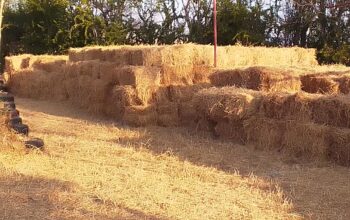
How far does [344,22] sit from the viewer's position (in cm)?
1559

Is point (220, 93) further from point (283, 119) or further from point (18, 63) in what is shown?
point (18, 63)

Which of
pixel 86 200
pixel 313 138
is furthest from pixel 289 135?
pixel 86 200

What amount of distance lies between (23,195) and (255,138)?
3.97 m

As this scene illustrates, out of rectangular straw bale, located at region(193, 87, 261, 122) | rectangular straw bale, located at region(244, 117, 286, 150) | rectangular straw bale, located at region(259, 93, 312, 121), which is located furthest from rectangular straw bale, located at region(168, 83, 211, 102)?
rectangular straw bale, located at region(259, 93, 312, 121)

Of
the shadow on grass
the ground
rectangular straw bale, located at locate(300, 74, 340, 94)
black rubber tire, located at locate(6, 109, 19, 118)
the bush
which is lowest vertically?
the ground

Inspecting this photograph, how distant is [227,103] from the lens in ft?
26.9

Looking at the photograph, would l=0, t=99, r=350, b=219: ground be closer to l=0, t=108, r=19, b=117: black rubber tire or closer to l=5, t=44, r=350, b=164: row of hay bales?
l=5, t=44, r=350, b=164: row of hay bales

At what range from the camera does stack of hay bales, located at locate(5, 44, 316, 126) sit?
10.3 m

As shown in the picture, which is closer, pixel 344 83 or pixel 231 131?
pixel 344 83

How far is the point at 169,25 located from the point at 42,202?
48.9ft

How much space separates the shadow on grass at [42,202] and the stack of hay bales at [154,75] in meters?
4.59

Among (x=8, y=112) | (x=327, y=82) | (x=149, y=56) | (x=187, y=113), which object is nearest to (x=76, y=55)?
(x=149, y=56)

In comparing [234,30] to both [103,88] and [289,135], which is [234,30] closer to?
[103,88]

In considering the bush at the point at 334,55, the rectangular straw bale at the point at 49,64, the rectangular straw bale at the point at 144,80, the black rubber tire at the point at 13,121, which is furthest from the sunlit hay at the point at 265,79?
the rectangular straw bale at the point at 49,64
